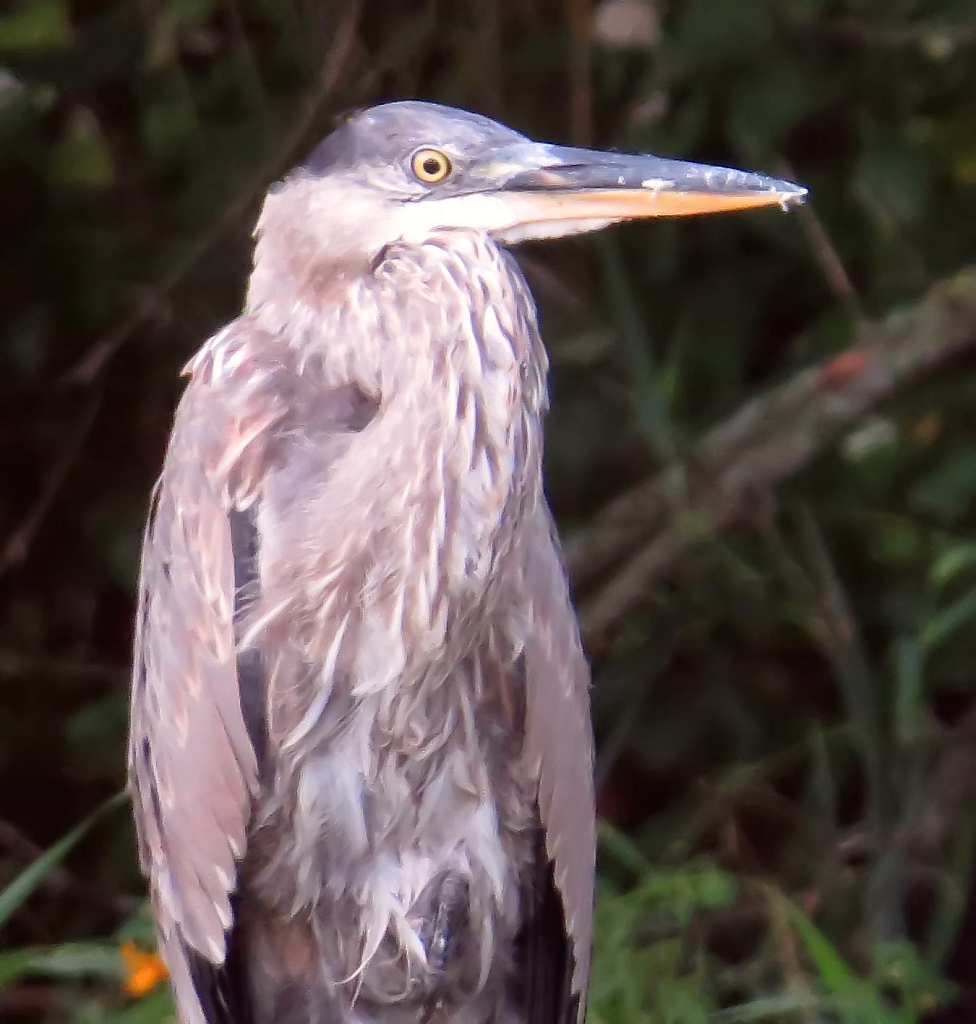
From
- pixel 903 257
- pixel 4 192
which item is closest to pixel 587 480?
pixel 903 257

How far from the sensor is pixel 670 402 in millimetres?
1392

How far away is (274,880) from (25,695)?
792 mm

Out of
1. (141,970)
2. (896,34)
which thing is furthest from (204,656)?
(896,34)

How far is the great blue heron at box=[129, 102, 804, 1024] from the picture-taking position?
30.3 inches

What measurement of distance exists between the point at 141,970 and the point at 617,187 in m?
0.76

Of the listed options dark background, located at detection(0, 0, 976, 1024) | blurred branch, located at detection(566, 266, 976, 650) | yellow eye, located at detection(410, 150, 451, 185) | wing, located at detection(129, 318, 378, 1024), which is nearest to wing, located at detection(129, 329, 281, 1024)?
wing, located at detection(129, 318, 378, 1024)

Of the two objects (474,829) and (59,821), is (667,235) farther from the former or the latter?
(59,821)

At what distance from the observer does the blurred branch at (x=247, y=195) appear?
136 centimetres

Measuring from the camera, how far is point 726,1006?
1304 mm

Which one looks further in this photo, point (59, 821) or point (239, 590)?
point (59, 821)

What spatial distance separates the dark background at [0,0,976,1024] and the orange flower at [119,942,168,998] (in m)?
0.10

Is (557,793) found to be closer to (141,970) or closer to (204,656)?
(204,656)

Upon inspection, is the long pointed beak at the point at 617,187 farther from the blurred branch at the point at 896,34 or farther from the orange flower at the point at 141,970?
the orange flower at the point at 141,970

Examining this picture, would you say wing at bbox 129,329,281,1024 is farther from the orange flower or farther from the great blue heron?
the orange flower
